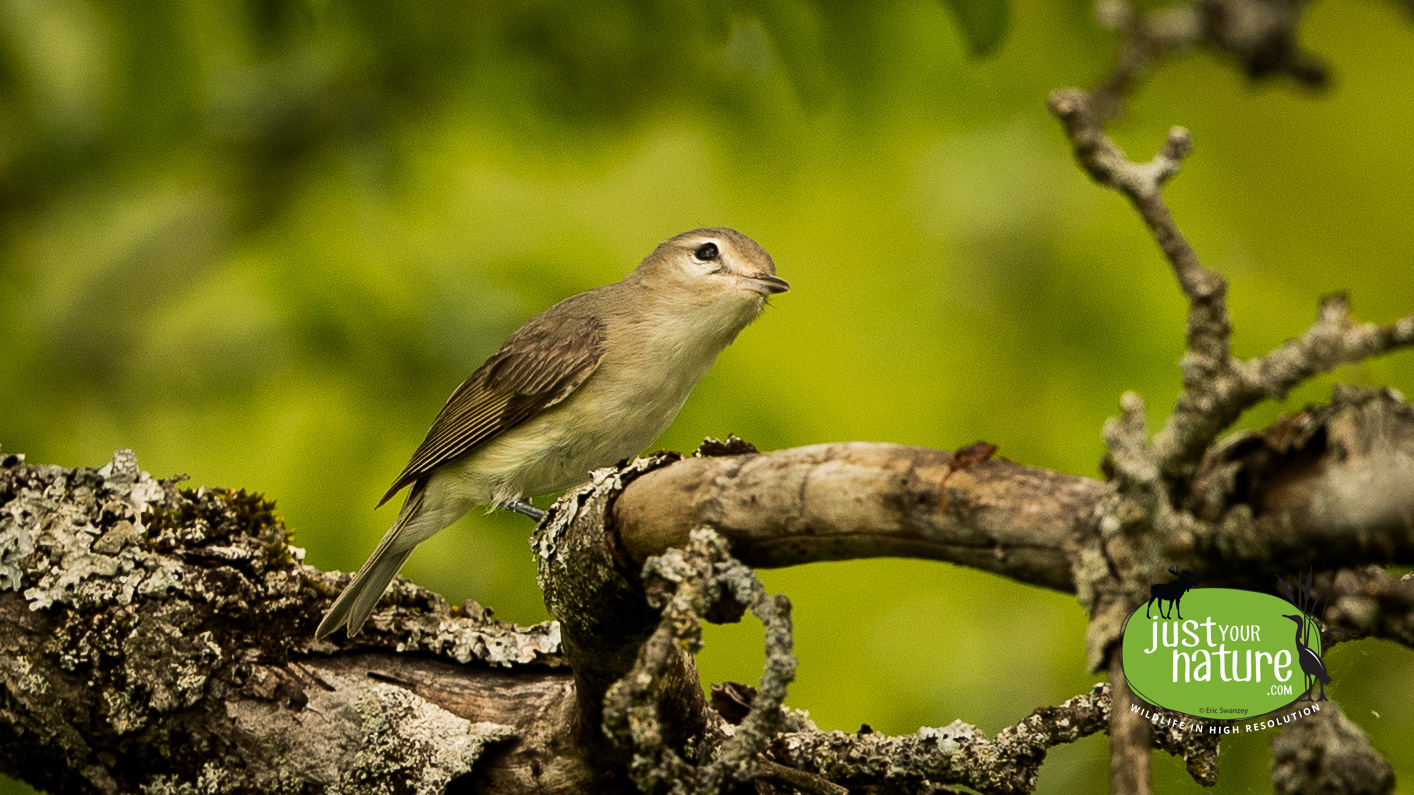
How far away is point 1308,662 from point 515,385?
338 cm

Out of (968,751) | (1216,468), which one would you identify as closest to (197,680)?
(968,751)

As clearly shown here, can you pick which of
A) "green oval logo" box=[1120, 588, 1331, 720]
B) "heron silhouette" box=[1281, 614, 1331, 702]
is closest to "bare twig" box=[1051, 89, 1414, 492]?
"green oval logo" box=[1120, 588, 1331, 720]

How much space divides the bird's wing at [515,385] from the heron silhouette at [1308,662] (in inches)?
124

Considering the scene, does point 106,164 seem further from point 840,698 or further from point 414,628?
point 840,698

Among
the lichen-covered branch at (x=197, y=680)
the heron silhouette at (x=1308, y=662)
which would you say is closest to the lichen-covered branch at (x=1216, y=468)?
the heron silhouette at (x=1308, y=662)

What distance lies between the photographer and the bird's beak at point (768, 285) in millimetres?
4465

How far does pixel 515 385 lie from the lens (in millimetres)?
4719

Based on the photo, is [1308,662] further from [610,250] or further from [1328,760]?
[610,250]

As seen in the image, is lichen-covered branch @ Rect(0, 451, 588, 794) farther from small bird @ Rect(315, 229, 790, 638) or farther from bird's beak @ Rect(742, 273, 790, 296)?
bird's beak @ Rect(742, 273, 790, 296)

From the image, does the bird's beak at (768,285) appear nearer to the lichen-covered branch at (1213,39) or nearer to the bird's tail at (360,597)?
the bird's tail at (360,597)

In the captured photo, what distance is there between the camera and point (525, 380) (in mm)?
4699

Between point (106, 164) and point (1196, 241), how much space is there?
14.4 feet

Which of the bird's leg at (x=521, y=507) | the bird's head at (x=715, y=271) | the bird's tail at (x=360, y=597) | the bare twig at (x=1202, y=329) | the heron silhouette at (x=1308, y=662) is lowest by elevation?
the heron silhouette at (x=1308, y=662)

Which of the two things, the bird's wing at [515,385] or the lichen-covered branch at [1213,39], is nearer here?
the lichen-covered branch at [1213,39]
